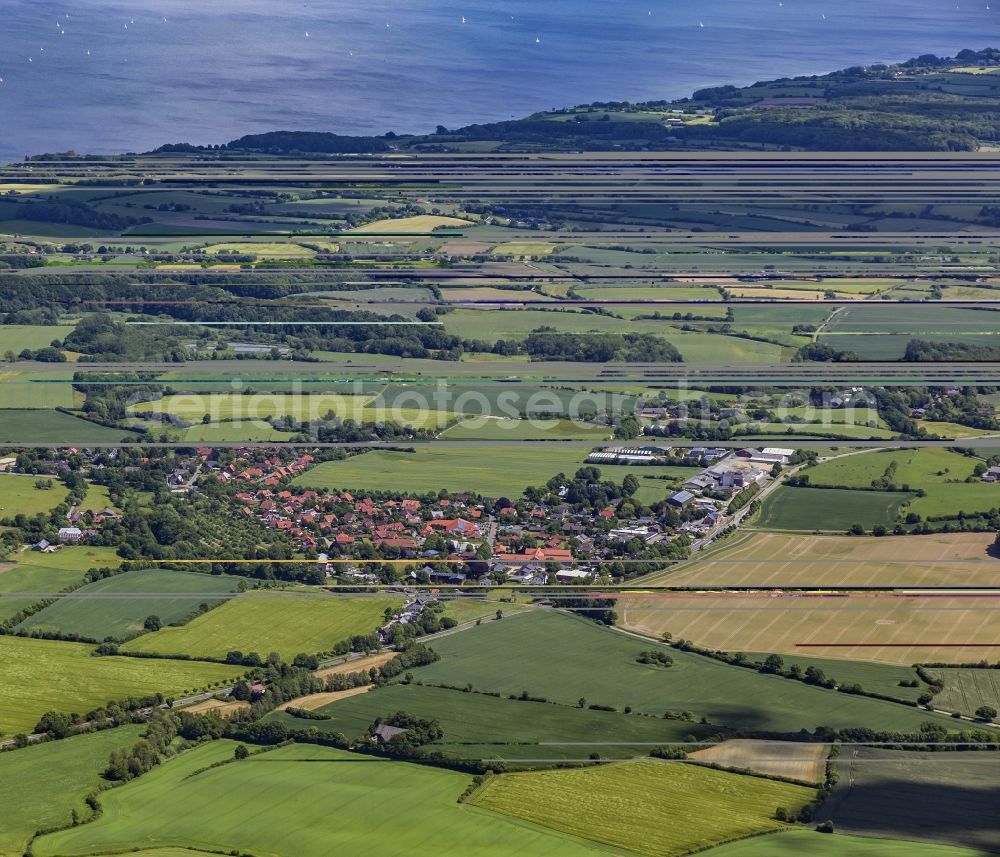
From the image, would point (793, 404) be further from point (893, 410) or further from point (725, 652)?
point (725, 652)

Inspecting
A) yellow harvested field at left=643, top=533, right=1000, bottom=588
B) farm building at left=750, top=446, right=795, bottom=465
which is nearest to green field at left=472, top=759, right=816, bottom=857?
yellow harvested field at left=643, top=533, right=1000, bottom=588

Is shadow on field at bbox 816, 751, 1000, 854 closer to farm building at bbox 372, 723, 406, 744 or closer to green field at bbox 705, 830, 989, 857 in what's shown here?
green field at bbox 705, 830, 989, 857

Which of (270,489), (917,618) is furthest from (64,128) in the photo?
(917,618)

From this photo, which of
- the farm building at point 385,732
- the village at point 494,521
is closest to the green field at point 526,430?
the village at point 494,521

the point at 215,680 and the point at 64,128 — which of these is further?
the point at 64,128

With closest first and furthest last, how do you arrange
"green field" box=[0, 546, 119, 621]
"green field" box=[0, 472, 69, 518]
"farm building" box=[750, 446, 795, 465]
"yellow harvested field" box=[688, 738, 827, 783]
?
"yellow harvested field" box=[688, 738, 827, 783] < "green field" box=[0, 546, 119, 621] < "green field" box=[0, 472, 69, 518] < "farm building" box=[750, 446, 795, 465]

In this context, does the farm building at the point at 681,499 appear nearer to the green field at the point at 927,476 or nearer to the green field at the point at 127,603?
the green field at the point at 927,476
